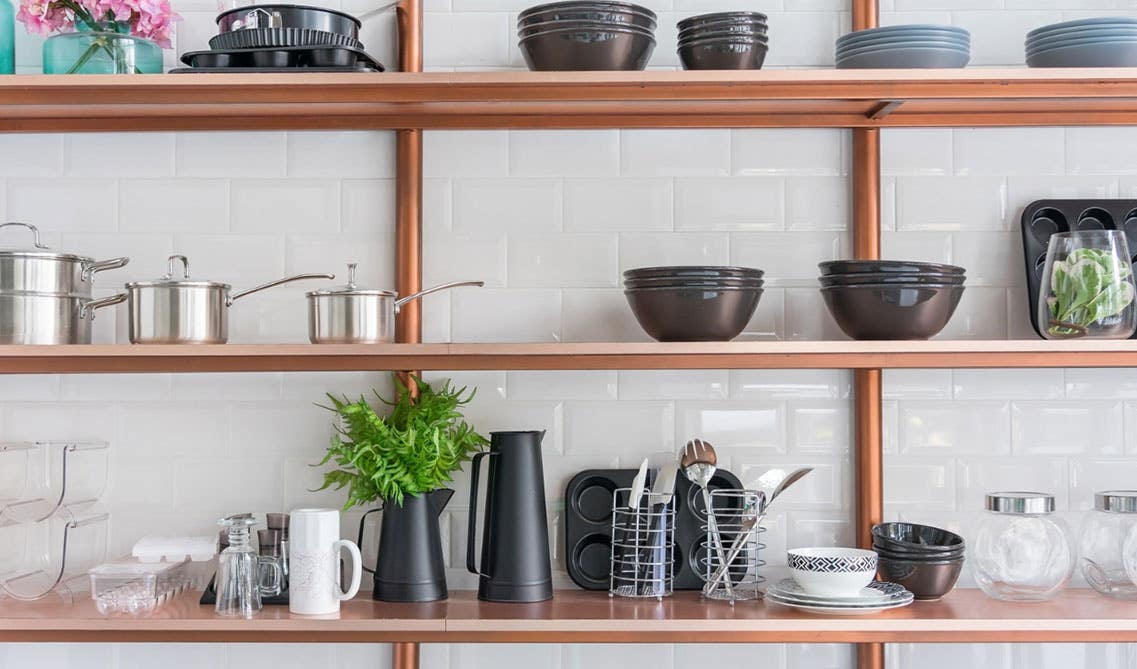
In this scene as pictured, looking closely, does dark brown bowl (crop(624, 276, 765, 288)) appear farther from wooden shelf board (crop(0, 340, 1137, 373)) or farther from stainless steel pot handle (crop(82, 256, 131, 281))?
stainless steel pot handle (crop(82, 256, 131, 281))

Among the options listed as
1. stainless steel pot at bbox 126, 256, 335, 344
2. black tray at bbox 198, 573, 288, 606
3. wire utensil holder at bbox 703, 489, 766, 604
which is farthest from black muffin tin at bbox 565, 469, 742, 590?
stainless steel pot at bbox 126, 256, 335, 344

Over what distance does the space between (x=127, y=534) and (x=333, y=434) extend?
433 millimetres

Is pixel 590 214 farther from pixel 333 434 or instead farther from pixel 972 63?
pixel 972 63

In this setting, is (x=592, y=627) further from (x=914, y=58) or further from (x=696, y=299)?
(x=914, y=58)

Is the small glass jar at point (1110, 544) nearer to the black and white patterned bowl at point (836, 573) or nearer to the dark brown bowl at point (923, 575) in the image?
the dark brown bowl at point (923, 575)

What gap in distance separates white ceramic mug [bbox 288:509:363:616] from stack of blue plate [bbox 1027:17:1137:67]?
1.43m

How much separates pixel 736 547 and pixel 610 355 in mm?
426

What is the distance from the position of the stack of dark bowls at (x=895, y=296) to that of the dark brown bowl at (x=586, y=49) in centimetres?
50

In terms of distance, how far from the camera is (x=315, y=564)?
5.37 feet

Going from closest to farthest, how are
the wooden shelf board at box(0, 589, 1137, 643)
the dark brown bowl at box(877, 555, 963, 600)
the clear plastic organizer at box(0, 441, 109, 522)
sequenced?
the wooden shelf board at box(0, 589, 1137, 643), the dark brown bowl at box(877, 555, 963, 600), the clear plastic organizer at box(0, 441, 109, 522)

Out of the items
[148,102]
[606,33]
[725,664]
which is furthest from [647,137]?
[725,664]

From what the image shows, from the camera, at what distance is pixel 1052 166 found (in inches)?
74.9

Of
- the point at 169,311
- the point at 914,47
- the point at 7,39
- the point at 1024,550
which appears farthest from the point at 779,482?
the point at 7,39

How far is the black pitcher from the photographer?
171 centimetres
